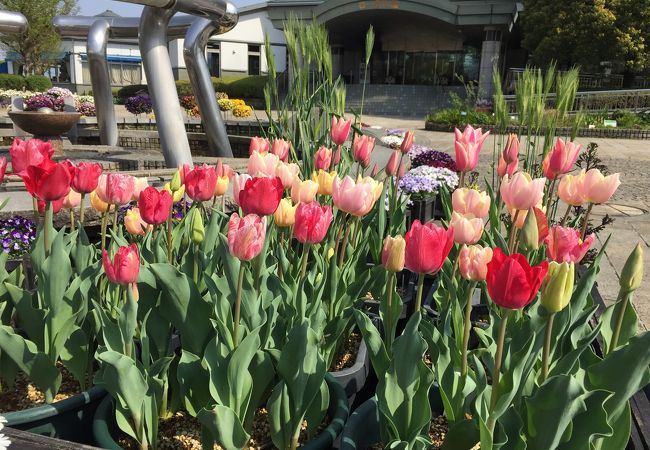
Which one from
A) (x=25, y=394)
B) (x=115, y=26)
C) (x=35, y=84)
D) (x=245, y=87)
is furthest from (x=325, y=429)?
(x=35, y=84)

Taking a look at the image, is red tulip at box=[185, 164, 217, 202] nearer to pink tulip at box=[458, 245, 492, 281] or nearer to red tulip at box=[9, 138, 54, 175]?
red tulip at box=[9, 138, 54, 175]

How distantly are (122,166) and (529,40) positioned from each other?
74.1ft

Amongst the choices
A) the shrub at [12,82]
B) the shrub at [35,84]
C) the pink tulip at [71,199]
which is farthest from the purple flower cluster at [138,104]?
the shrub at [12,82]

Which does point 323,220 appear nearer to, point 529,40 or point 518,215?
point 518,215

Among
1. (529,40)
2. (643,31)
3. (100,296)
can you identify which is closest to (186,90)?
(529,40)

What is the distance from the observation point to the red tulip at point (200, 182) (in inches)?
66.6

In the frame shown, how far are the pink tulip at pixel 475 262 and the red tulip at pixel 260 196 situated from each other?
482 mm

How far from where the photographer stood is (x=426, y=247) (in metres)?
1.21

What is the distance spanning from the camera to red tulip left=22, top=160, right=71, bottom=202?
1.47 m

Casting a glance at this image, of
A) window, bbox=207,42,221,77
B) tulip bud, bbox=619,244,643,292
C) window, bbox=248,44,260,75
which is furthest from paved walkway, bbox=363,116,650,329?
window, bbox=248,44,260,75

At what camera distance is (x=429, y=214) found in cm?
444

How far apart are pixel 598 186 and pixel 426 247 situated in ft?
2.19

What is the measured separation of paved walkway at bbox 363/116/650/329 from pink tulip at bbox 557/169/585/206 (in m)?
0.79

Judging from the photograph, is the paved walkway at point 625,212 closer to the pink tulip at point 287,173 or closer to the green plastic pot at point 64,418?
the pink tulip at point 287,173
